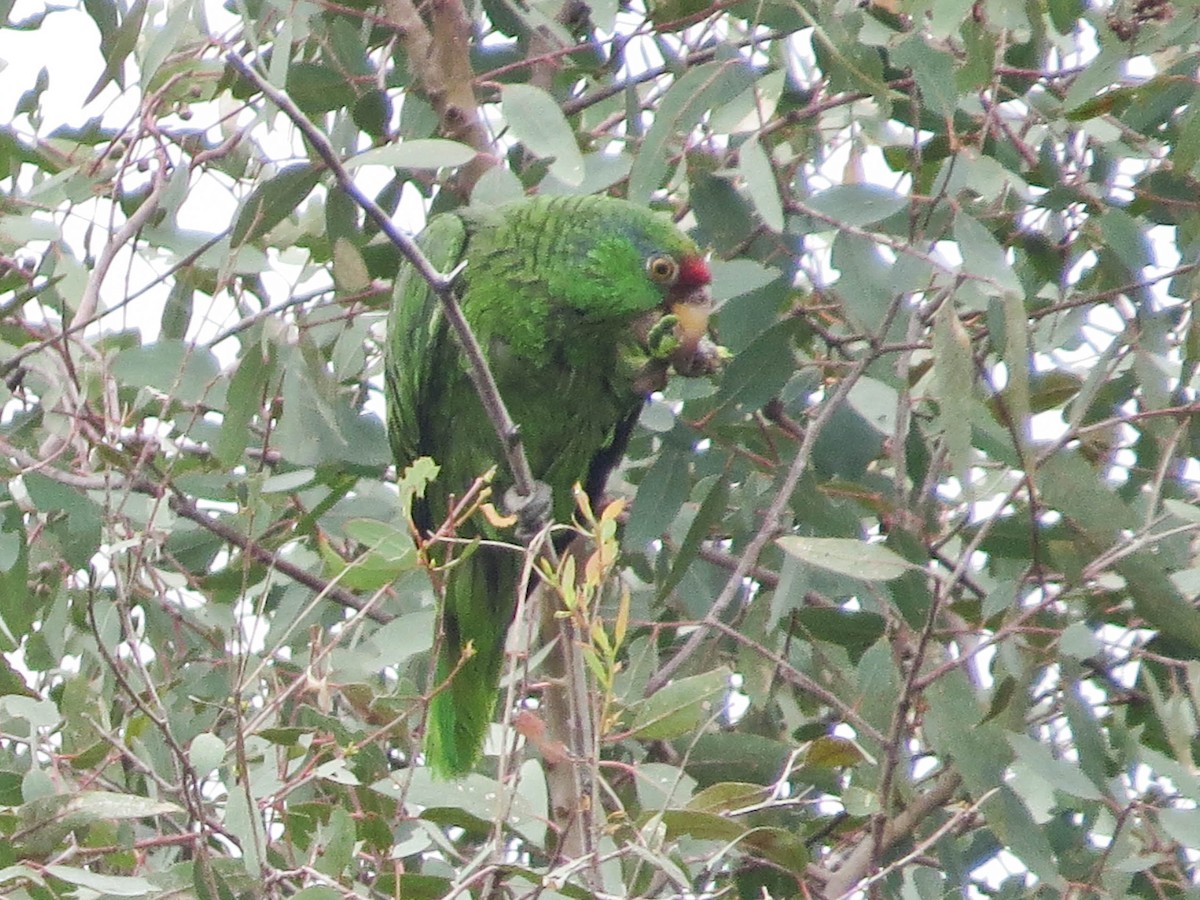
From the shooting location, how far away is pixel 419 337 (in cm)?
269

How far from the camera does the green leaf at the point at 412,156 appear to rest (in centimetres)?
193

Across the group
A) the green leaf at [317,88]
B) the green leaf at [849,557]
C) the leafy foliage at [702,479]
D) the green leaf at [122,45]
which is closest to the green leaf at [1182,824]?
the leafy foliage at [702,479]

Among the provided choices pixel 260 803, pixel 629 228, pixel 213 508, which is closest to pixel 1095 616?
pixel 629 228

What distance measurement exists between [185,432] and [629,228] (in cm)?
82

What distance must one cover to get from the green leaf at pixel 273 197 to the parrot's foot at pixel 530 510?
624mm

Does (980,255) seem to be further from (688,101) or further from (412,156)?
(412,156)

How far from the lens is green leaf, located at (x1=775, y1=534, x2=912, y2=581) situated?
1998 mm

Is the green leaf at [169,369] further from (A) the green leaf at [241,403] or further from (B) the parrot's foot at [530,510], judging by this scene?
(B) the parrot's foot at [530,510]

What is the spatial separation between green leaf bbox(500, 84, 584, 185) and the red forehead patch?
264 mm

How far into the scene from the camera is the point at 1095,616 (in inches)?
89.4

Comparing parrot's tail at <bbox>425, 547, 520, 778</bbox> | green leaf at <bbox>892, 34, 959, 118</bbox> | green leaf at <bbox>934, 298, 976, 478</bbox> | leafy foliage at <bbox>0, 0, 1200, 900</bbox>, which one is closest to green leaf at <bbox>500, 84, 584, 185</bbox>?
leafy foliage at <bbox>0, 0, 1200, 900</bbox>

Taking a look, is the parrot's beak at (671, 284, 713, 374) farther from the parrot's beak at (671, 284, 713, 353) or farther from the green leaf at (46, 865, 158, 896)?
the green leaf at (46, 865, 158, 896)

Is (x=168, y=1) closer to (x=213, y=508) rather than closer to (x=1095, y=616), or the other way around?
(x=213, y=508)

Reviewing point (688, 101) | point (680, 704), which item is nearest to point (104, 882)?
point (680, 704)
